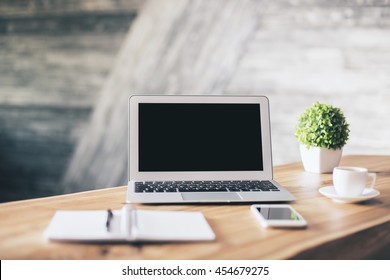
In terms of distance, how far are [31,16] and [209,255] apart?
9.13ft

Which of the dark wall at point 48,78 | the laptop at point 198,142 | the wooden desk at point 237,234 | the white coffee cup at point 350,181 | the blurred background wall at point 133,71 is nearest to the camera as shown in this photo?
the wooden desk at point 237,234

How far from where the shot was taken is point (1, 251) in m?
0.85

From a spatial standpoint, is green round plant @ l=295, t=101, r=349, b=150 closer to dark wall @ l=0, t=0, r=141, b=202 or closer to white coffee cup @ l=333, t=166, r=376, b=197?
white coffee cup @ l=333, t=166, r=376, b=197

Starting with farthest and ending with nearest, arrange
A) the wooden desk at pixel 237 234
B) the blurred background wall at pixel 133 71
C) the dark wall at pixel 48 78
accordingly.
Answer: the dark wall at pixel 48 78, the blurred background wall at pixel 133 71, the wooden desk at pixel 237 234

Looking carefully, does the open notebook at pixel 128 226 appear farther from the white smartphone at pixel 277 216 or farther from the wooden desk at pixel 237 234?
the white smartphone at pixel 277 216

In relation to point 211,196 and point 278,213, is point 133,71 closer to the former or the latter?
point 211,196

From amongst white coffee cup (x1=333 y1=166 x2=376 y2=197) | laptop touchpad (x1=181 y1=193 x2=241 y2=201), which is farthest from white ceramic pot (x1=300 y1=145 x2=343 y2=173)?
laptop touchpad (x1=181 y1=193 x2=241 y2=201)

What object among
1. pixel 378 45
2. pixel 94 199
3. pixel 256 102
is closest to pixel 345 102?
pixel 378 45

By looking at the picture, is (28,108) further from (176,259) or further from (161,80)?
(176,259)

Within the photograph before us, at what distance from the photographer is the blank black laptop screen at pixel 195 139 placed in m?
1.36

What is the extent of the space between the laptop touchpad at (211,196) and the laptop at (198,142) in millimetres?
90

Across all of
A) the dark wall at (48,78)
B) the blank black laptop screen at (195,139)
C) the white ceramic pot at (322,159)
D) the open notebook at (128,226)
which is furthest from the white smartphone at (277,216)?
the dark wall at (48,78)

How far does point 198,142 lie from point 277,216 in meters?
0.39

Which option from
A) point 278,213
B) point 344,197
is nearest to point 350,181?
point 344,197
